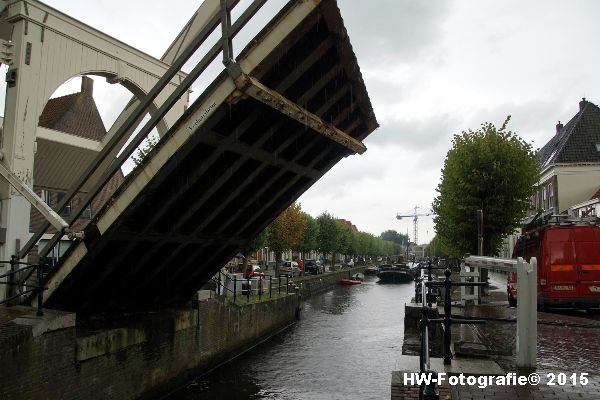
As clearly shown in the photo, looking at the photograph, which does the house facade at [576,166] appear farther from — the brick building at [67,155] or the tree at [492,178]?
the brick building at [67,155]

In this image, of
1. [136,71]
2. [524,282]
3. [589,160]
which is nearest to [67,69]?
[136,71]

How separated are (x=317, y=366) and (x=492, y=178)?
10.2 meters

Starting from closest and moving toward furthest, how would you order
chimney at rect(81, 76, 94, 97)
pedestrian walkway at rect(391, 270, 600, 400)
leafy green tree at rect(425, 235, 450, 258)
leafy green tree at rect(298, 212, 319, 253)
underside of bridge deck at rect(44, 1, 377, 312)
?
1. pedestrian walkway at rect(391, 270, 600, 400)
2. underside of bridge deck at rect(44, 1, 377, 312)
3. leafy green tree at rect(425, 235, 450, 258)
4. chimney at rect(81, 76, 94, 97)
5. leafy green tree at rect(298, 212, 319, 253)

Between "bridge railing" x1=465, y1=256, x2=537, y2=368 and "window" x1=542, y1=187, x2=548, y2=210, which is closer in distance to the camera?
"bridge railing" x1=465, y1=256, x2=537, y2=368

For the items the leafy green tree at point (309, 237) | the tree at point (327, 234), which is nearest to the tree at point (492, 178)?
the leafy green tree at point (309, 237)

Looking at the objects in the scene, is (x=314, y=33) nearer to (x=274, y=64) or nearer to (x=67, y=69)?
(x=274, y=64)

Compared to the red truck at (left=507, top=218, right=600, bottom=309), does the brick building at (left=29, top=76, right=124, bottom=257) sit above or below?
above

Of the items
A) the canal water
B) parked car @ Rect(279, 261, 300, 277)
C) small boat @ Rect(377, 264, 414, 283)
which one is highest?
parked car @ Rect(279, 261, 300, 277)

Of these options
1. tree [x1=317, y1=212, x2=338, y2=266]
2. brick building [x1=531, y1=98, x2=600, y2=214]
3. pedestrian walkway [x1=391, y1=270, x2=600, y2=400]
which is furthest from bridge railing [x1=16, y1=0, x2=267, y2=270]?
tree [x1=317, y1=212, x2=338, y2=266]

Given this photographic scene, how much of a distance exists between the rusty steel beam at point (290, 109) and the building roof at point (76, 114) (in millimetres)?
22197

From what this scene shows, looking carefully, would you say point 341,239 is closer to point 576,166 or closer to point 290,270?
point 290,270

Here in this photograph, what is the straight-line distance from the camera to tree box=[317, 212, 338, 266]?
5125cm

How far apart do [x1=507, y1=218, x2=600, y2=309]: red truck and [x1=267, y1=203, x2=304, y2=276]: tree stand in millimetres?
22729

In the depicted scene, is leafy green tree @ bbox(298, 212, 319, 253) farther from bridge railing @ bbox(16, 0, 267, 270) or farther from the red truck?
bridge railing @ bbox(16, 0, 267, 270)
